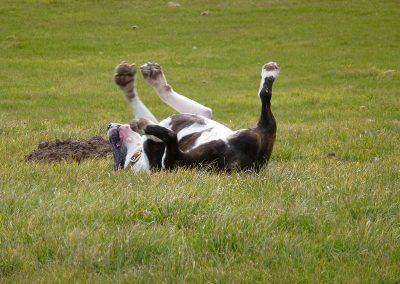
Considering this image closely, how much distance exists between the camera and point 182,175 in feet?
20.6

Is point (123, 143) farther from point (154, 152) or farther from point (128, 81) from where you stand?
point (128, 81)

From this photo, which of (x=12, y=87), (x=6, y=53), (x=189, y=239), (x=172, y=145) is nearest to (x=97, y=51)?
(x=6, y=53)

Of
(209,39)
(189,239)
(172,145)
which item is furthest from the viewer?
(209,39)

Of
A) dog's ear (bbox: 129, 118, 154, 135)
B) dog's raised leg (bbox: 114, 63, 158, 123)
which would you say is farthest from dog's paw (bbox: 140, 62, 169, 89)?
dog's ear (bbox: 129, 118, 154, 135)

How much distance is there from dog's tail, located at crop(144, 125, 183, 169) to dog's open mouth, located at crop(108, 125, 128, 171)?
0.70 metres

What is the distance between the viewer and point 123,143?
7.62 metres

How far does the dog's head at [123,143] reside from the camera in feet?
24.7

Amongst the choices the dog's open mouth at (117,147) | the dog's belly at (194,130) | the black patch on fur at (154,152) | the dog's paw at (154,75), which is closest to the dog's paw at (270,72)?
the dog's belly at (194,130)

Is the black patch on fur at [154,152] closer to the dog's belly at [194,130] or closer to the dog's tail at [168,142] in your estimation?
the dog's tail at [168,142]

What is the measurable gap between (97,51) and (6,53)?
3.46m

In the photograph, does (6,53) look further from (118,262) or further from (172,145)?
(118,262)

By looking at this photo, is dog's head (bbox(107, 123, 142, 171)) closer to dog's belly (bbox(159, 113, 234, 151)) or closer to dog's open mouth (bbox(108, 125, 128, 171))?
dog's open mouth (bbox(108, 125, 128, 171))

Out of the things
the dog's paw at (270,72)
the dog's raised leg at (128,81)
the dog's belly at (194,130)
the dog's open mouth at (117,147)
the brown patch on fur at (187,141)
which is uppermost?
the dog's paw at (270,72)

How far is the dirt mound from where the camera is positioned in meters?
8.06
